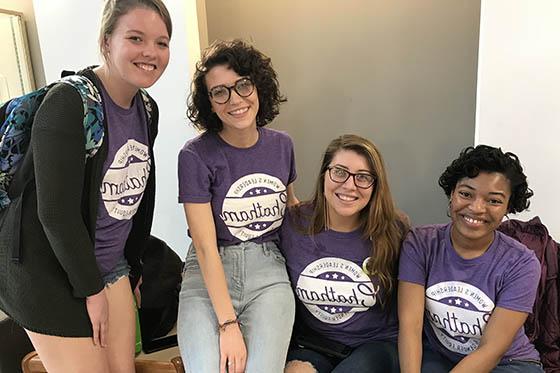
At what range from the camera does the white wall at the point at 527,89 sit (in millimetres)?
1568

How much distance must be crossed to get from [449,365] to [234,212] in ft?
2.73

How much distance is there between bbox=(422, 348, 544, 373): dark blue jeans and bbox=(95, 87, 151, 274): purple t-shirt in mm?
1012

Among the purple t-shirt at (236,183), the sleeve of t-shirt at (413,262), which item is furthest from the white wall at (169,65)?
the sleeve of t-shirt at (413,262)

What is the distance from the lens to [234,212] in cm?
140

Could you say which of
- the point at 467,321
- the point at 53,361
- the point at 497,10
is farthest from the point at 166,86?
the point at 467,321

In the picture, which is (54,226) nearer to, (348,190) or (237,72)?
(237,72)

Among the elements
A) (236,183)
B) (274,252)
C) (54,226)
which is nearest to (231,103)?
(236,183)

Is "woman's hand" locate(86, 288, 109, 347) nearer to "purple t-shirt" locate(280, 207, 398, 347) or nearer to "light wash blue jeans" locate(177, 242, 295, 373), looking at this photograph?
"light wash blue jeans" locate(177, 242, 295, 373)

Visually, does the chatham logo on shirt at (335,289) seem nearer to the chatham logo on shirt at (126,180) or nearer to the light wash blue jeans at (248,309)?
the light wash blue jeans at (248,309)

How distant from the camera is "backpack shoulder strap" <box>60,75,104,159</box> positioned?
3.39 ft

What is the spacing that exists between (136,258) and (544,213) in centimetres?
150

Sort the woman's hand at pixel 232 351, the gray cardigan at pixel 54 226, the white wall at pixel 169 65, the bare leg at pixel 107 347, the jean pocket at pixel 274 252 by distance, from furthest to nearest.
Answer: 1. the white wall at pixel 169 65
2. the jean pocket at pixel 274 252
3. the woman's hand at pixel 232 351
4. the bare leg at pixel 107 347
5. the gray cardigan at pixel 54 226

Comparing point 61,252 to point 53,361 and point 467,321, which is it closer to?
point 53,361

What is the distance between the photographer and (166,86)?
2.00 m
